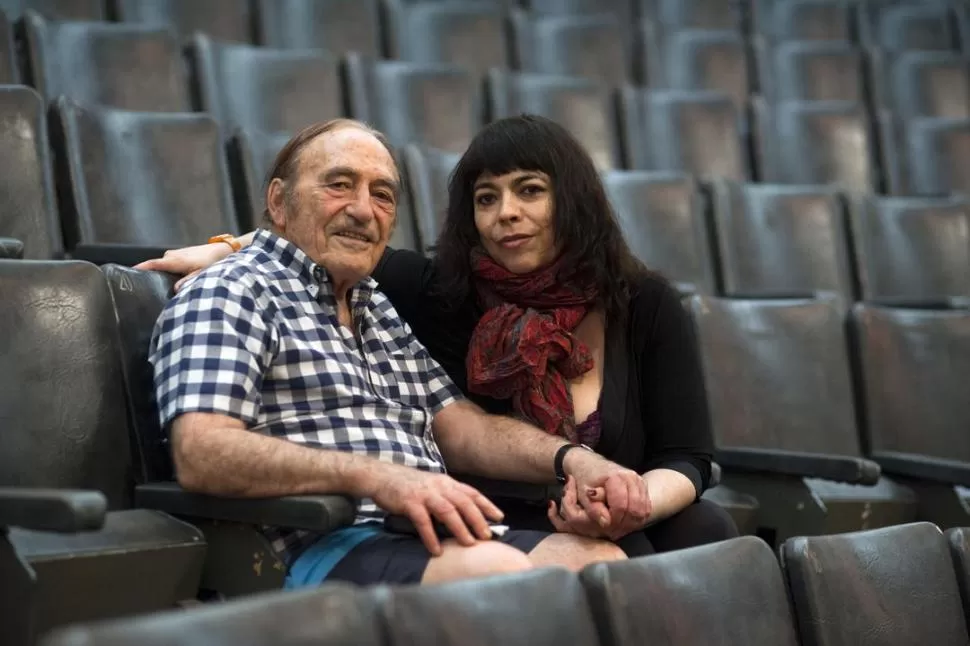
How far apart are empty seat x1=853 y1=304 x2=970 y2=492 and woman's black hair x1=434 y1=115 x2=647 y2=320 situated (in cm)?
26

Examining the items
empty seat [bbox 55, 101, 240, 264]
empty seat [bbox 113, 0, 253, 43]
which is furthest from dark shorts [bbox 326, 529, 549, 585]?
empty seat [bbox 113, 0, 253, 43]

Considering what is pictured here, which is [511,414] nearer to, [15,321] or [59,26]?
[15,321]

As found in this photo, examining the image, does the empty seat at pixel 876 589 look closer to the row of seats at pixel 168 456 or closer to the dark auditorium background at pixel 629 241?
the dark auditorium background at pixel 629 241

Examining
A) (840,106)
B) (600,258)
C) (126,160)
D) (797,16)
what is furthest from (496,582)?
(797,16)

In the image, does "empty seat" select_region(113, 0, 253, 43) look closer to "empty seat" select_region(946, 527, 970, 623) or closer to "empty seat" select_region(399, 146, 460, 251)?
"empty seat" select_region(399, 146, 460, 251)

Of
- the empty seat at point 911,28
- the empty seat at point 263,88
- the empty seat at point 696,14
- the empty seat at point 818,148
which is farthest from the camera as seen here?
the empty seat at point 911,28

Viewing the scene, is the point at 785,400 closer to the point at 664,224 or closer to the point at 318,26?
the point at 664,224

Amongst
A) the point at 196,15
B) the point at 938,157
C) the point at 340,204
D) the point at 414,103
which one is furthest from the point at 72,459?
the point at 938,157

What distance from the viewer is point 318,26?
45.0 inches

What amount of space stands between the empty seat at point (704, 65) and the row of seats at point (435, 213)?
0.32m

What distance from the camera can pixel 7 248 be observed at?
20.1 inches

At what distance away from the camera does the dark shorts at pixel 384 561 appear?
410 mm

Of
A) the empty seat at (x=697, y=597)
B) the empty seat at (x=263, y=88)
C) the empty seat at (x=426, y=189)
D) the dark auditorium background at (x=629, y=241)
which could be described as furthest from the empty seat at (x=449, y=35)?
the empty seat at (x=697, y=597)

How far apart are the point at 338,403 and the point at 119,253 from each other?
0.17 meters
